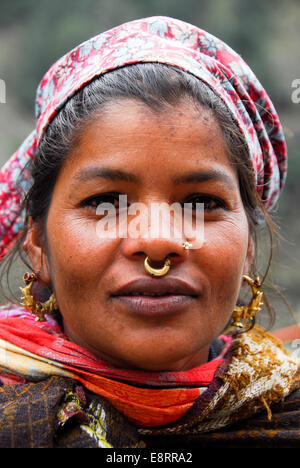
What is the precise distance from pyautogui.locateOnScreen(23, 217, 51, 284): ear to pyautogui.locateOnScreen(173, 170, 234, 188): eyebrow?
0.65m

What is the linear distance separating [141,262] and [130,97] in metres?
0.60

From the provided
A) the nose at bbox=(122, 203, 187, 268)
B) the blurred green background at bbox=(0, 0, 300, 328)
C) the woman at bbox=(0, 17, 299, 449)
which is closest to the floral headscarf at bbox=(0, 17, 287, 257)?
the woman at bbox=(0, 17, 299, 449)

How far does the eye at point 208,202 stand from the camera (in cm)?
159

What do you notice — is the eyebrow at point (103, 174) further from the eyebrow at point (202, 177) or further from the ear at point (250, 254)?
the ear at point (250, 254)

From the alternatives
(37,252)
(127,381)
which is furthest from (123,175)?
(127,381)

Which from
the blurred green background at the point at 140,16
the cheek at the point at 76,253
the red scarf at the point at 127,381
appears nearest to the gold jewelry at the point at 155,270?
the cheek at the point at 76,253

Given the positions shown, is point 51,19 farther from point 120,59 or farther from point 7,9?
point 120,59

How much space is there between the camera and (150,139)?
151cm

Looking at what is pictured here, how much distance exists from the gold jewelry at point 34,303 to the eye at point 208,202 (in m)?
0.70

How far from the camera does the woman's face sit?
4.77ft

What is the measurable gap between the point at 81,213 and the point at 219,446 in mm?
1006

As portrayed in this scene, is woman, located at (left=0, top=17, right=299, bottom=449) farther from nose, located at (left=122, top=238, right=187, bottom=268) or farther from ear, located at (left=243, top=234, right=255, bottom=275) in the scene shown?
ear, located at (left=243, top=234, right=255, bottom=275)

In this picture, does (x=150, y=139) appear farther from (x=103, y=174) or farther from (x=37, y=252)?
(x=37, y=252)

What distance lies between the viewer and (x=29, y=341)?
1702 mm
